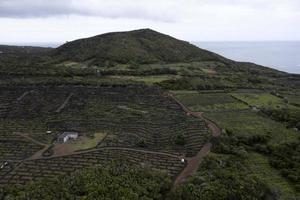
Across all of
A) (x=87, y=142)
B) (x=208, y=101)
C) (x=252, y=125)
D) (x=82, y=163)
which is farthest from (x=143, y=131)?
(x=208, y=101)

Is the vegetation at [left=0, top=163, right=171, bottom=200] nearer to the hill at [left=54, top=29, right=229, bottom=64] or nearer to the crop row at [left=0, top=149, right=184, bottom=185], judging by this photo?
the crop row at [left=0, top=149, right=184, bottom=185]

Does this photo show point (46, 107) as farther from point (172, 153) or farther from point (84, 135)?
point (172, 153)

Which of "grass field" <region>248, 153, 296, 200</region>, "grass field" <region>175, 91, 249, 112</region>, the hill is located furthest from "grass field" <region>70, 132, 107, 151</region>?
the hill

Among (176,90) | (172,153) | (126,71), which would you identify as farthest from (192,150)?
(126,71)

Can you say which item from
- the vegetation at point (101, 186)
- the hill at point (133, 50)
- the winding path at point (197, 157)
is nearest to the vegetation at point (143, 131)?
the vegetation at point (101, 186)

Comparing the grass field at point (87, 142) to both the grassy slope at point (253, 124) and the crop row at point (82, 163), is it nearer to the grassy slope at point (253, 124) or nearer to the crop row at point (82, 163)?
the crop row at point (82, 163)

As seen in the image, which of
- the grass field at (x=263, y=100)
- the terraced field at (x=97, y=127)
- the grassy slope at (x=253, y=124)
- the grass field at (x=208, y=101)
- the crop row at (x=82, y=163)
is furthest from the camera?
the grass field at (x=263, y=100)
